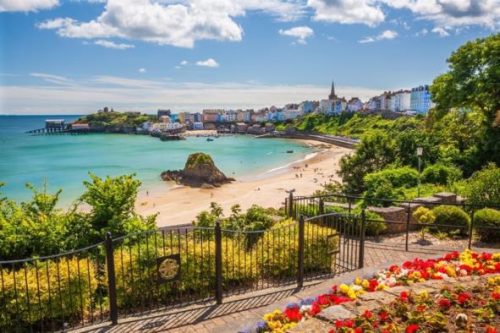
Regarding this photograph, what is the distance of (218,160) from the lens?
237 ft

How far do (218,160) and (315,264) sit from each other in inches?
2555

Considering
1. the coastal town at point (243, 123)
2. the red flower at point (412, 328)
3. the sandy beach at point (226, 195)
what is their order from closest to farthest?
1. the red flower at point (412, 328)
2. the sandy beach at point (226, 195)
3. the coastal town at point (243, 123)

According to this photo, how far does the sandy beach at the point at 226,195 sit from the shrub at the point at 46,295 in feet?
59.3

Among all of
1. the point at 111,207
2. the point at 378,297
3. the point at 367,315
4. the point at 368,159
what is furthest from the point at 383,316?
the point at 368,159

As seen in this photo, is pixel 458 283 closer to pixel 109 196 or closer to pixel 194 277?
pixel 194 277

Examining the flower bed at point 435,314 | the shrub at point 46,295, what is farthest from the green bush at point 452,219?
the shrub at point 46,295

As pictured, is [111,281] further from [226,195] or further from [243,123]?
[243,123]

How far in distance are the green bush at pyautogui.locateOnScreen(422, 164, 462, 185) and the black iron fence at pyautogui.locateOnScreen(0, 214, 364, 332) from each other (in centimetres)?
1216

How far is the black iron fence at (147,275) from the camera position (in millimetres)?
5746

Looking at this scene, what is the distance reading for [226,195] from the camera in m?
37.5

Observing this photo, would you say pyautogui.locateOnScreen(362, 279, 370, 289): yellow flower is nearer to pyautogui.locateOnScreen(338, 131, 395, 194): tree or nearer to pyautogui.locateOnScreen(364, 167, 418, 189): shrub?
pyautogui.locateOnScreen(364, 167, 418, 189): shrub

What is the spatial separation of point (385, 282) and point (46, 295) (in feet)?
16.9

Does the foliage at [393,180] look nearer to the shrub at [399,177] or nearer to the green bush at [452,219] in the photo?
the shrub at [399,177]

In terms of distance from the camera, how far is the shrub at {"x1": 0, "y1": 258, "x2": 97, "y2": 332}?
557 centimetres
